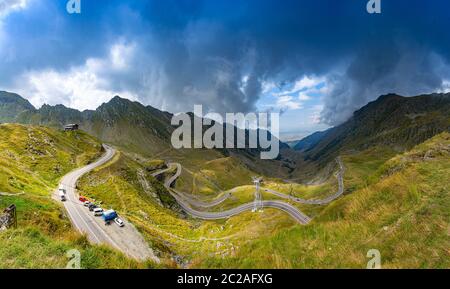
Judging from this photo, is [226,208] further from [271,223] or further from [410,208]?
[410,208]

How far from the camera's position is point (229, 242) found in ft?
243

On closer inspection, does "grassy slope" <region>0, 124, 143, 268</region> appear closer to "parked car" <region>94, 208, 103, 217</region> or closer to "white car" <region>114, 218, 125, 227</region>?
"parked car" <region>94, 208, 103, 217</region>

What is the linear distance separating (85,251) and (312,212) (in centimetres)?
12557

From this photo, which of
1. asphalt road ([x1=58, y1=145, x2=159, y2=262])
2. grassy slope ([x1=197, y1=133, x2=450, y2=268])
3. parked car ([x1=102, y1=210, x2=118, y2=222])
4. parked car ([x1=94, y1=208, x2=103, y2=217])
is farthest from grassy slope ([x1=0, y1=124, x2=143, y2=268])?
parked car ([x1=94, y1=208, x2=103, y2=217])

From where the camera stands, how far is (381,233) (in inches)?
534

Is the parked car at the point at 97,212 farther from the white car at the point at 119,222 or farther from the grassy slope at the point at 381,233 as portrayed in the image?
the grassy slope at the point at 381,233

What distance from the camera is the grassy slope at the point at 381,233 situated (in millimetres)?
11203

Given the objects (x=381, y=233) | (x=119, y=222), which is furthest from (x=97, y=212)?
(x=381, y=233)

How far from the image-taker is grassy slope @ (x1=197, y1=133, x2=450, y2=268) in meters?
11.2

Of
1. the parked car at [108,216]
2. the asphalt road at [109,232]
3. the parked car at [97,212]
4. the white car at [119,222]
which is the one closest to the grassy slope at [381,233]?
the asphalt road at [109,232]

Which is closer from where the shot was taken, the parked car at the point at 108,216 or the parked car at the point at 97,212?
the parked car at the point at 108,216

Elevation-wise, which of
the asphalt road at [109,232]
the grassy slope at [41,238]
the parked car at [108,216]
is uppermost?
the grassy slope at [41,238]

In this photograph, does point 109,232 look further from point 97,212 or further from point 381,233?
point 381,233
